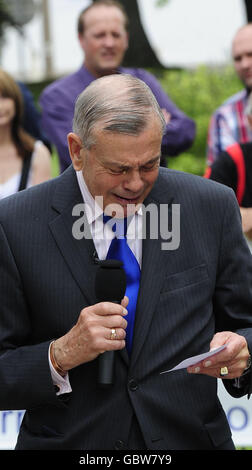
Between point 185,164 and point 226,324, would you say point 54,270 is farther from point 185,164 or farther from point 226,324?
point 185,164

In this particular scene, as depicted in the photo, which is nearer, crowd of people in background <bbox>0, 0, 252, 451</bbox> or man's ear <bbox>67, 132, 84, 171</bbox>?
crowd of people in background <bbox>0, 0, 252, 451</bbox>

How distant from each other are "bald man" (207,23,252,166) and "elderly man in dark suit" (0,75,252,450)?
117 inches

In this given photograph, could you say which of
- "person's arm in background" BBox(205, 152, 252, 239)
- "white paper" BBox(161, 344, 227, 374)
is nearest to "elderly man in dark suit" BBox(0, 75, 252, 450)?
"white paper" BBox(161, 344, 227, 374)

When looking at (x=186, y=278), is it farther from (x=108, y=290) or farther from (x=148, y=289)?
(x=108, y=290)

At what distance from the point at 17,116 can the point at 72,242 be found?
10.6 feet

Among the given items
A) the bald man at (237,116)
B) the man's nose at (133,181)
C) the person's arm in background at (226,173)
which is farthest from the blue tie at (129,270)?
the bald man at (237,116)

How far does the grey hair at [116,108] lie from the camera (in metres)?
2.49

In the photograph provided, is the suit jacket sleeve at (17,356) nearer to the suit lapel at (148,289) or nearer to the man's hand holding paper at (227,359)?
the suit lapel at (148,289)

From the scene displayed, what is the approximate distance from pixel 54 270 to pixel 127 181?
40 cm

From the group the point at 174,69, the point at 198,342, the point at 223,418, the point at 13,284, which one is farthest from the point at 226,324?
the point at 174,69

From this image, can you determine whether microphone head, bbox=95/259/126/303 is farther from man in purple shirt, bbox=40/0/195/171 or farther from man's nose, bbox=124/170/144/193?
man in purple shirt, bbox=40/0/195/171

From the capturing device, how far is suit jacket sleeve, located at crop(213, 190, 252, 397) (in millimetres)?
2762

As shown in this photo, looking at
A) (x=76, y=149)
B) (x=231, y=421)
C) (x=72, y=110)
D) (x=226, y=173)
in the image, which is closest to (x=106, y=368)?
(x=76, y=149)

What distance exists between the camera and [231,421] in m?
4.40
